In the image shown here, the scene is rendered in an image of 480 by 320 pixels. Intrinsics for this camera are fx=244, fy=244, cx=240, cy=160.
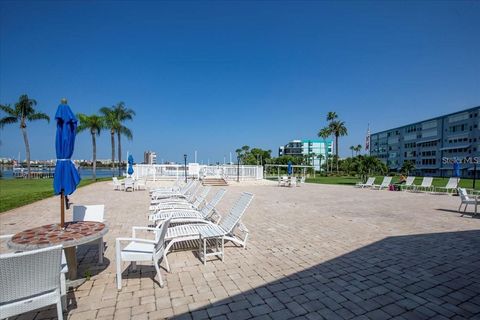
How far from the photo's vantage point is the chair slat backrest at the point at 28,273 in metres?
1.98

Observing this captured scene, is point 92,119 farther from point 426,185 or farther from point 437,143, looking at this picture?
point 437,143

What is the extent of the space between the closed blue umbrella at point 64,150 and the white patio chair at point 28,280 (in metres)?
1.46

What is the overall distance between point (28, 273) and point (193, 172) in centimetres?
2128

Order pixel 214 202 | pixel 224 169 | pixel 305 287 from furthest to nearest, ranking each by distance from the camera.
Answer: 1. pixel 224 169
2. pixel 214 202
3. pixel 305 287

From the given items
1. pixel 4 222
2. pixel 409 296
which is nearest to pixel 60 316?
pixel 409 296

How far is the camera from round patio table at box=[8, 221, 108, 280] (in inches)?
112

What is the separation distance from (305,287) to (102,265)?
11.0 ft

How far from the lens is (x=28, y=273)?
6.90 feet

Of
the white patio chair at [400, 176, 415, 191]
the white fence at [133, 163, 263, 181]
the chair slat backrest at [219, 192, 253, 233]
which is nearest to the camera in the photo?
the chair slat backrest at [219, 192, 253, 233]

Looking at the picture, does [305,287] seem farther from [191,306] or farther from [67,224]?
[67,224]

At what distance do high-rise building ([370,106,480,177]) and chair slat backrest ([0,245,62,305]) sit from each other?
5520 centimetres

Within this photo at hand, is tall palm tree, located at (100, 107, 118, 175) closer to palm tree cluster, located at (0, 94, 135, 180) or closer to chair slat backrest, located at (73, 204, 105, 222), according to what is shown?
palm tree cluster, located at (0, 94, 135, 180)

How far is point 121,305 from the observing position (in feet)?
9.78

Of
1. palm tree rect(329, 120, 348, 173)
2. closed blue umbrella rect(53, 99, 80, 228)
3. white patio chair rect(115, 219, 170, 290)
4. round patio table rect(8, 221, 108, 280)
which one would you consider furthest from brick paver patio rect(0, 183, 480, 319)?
palm tree rect(329, 120, 348, 173)
